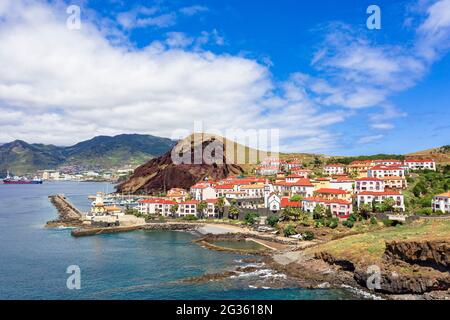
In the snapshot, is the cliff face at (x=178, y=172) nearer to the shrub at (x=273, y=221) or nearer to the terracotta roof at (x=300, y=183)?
the terracotta roof at (x=300, y=183)

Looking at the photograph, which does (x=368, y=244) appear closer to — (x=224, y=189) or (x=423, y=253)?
(x=423, y=253)

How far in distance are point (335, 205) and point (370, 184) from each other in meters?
7.80

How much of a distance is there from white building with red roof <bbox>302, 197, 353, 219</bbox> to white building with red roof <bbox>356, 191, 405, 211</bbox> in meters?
2.06

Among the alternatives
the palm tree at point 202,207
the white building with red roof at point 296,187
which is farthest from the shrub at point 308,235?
the palm tree at point 202,207

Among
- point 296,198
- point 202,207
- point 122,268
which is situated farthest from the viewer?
point 202,207

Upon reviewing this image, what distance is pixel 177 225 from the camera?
60.5 meters

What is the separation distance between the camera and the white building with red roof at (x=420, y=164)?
7200 cm

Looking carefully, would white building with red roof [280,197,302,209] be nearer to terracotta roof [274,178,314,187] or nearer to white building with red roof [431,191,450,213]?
terracotta roof [274,178,314,187]

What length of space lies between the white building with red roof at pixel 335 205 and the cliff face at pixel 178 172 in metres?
59.3

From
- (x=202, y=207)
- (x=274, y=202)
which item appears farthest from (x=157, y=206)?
(x=274, y=202)

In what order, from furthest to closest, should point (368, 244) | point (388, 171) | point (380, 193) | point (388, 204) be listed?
point (388, 171) < point (380, 193) < point (388, 204) < point (368, 244)

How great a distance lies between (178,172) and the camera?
117 metres

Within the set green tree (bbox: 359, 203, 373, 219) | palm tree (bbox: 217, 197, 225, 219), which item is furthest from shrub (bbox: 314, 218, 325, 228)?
palm tree (bbox: 217, 197, 225, 219)
